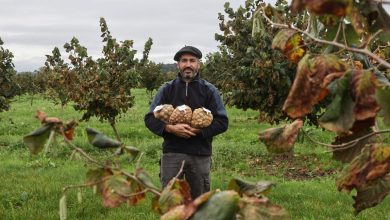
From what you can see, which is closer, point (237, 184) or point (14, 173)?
point (237, 184)

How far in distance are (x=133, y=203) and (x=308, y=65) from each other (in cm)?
50

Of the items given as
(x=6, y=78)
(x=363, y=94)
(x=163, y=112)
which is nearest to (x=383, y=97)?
(x=363, y=94)

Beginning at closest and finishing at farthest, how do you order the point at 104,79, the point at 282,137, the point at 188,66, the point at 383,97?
the point at 383,97 < the point at 282,137 < the point at 188,66 < the point at 104,79

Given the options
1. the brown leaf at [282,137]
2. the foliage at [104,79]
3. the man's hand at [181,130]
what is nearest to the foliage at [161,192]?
the brown leaf at [282,137]

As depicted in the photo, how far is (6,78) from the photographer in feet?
42.6

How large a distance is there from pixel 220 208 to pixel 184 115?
12.4ft

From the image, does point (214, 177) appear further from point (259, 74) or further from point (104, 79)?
point (104, 79)

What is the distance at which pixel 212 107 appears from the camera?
16.4 feet

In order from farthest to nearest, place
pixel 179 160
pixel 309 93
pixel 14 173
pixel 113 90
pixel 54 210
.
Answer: pixel 113 90, pixel 14 173, pixel 54 210, pixel 179 160, pixel 309 93

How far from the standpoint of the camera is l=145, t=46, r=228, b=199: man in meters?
4.89

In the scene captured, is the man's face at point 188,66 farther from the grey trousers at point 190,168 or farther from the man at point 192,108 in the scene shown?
the grey trousers at point 190,168

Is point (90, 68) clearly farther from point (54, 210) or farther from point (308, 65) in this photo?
point (308, 65)

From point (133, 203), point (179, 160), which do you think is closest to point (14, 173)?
point (179, 160)

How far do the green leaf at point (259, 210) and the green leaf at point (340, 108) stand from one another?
0.21 meters
